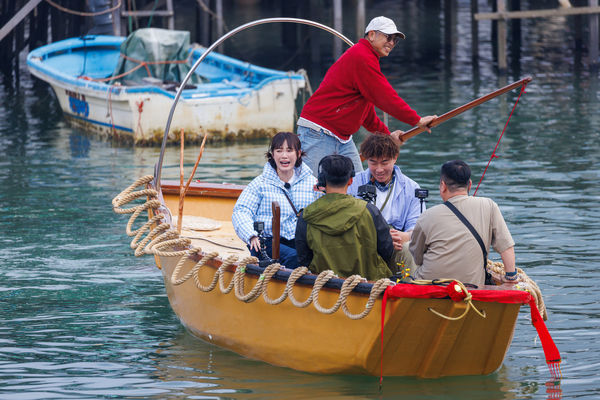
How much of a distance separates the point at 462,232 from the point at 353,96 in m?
2.18

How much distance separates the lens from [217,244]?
794 cm

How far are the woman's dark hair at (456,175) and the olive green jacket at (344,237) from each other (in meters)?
0.44

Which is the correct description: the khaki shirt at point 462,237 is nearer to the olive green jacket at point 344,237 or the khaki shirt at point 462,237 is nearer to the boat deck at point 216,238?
the olive green jacket at point 344,237

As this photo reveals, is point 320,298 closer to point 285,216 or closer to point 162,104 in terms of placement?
point 285,216

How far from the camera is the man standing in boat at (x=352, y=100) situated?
23.7 ft

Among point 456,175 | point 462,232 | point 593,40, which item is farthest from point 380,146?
point 593,40

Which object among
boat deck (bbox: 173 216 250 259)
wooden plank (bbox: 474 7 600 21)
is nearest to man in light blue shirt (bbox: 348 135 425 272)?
boat deck (bbox: 173 216 250 259)

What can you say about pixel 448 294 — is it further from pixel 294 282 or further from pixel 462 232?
pixel 294 282

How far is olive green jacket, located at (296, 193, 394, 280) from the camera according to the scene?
18.6 feet

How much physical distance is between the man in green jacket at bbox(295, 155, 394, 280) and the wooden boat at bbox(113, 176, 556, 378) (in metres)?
0.19

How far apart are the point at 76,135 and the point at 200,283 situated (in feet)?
34.6

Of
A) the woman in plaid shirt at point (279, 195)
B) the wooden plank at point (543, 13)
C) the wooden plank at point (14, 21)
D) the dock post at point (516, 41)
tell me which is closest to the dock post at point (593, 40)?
the wooden plank at point (543, 13)

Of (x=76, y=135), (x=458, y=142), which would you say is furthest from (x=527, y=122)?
(x=76, y=135)

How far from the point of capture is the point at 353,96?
24.4ft
